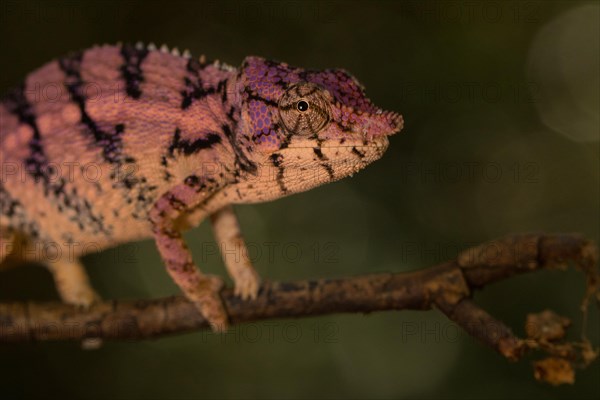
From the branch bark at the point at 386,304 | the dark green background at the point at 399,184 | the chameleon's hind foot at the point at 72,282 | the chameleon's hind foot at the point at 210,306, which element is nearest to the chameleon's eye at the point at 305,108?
the branch bark at the point at 386,304

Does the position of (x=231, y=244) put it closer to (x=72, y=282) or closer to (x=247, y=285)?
(x=247, y=285)

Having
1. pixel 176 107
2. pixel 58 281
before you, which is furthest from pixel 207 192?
pixel 58 281

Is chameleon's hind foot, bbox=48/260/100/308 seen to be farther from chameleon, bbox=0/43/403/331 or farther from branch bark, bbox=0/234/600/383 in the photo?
branch bark, bbox=0/234/600/383

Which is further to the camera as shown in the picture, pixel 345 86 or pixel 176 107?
pixel 176 107

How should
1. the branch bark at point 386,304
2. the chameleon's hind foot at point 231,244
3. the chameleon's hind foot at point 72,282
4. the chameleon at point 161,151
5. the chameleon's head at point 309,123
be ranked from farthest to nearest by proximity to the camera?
the chameleon's hind foot at point 72,282, the chameleon's hind foot at point 231,244, the chameleon at point 161,151, the chameleon's head at point 309,123, the branch bark at point 386,304

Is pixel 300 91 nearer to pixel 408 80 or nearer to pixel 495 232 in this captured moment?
pixel 408 80

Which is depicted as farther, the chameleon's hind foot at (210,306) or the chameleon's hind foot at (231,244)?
the chameleon's hind foot at (231,244)

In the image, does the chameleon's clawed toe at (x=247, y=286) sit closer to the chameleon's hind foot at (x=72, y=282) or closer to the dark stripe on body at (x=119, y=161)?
the dark stripe on body at (x=119, y=161)
